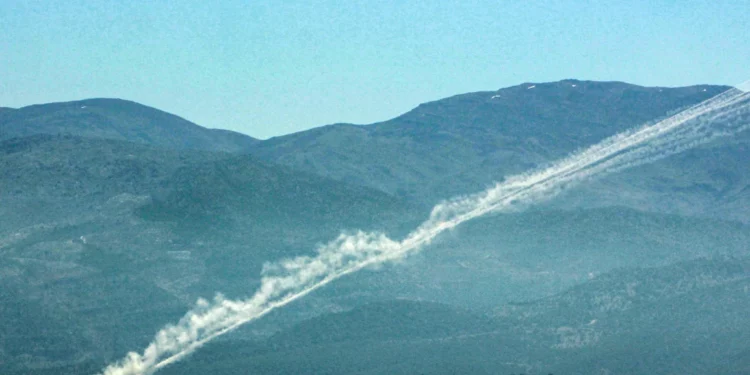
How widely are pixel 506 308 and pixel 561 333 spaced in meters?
12.4

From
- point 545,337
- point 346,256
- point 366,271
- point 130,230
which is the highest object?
point 130,230

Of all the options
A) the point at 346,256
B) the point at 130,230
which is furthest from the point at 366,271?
the point at 130,230

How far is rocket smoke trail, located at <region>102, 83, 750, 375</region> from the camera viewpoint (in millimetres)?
77688

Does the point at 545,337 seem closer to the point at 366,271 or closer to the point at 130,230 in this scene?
the point at 366,271

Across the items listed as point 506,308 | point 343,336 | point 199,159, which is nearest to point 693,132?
point 506,308

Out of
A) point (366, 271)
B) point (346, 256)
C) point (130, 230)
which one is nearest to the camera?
point (346, 256)

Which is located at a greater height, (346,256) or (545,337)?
(346,256)

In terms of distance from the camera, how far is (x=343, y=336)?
280ft

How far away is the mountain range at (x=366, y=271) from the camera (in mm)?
79438

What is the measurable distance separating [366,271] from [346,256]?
3.49 m

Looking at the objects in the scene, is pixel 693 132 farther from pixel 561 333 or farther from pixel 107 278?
pixel 107 278

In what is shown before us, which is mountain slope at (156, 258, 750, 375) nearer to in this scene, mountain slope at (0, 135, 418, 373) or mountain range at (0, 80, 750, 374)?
mountain range at (0, 80, 750, 374)

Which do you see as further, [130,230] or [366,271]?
[130,230]

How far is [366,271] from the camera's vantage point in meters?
108
